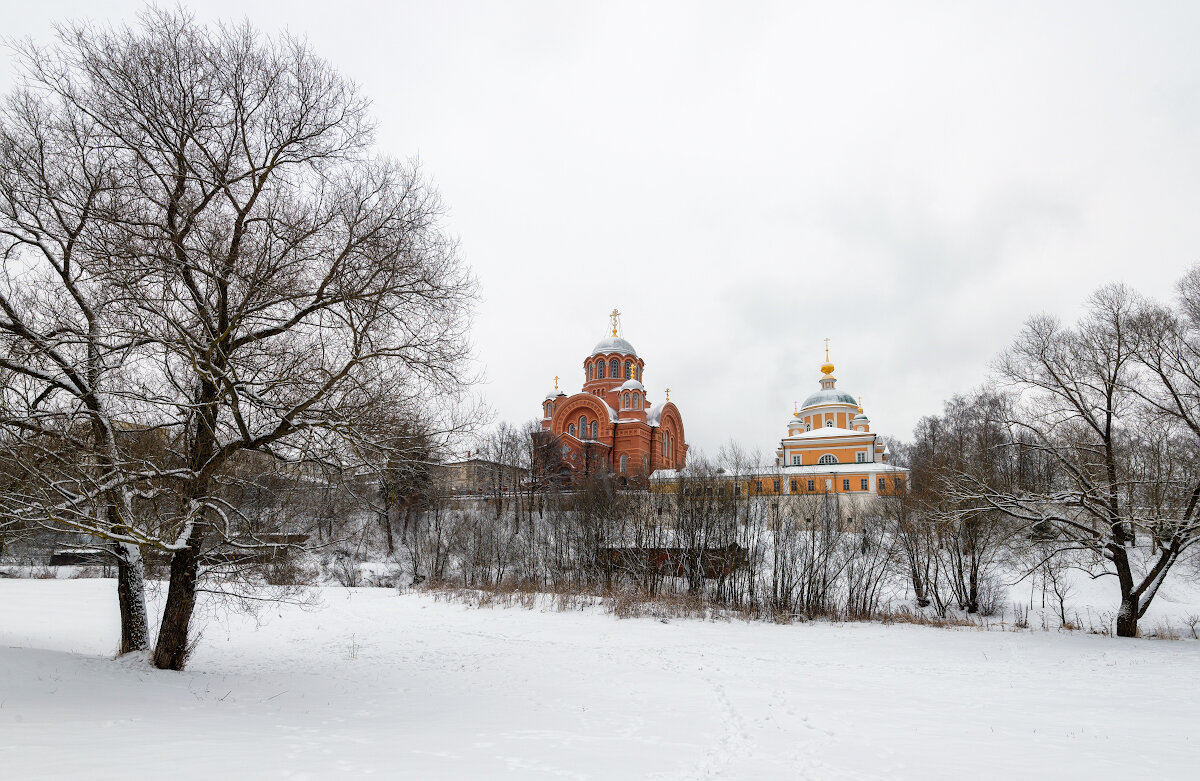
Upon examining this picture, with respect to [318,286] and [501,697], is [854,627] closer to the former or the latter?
[501,697]

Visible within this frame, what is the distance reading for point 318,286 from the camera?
884cm

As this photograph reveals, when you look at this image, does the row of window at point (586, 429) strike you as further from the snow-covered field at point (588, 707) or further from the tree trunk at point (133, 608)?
the tree trunk at point (133, 608)

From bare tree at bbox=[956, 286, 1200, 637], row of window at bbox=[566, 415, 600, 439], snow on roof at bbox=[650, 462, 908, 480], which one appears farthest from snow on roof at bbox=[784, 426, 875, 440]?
bare tree at bbox=[956, 286, 1200, 637]

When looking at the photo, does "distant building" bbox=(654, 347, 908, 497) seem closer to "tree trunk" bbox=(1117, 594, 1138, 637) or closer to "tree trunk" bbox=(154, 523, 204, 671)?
"tree trunk" bbox=(1117, 594, 1138, 637)

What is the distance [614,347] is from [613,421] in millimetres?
8247

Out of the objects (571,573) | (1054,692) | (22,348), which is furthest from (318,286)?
(571,573)

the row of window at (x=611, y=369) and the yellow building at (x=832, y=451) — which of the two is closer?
the yellow building at (x=832, y=451)

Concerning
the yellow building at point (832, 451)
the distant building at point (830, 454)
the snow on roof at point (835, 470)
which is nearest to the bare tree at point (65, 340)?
the distant building at point (830, 454)

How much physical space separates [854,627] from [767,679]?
30.5ft

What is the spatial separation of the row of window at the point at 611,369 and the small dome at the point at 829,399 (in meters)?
18.3

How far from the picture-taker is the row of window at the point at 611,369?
5872cm

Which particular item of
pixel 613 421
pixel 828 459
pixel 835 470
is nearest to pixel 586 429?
pixel 613 421

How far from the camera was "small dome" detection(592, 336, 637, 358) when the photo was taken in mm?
59250

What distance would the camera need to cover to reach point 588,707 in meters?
8.76
